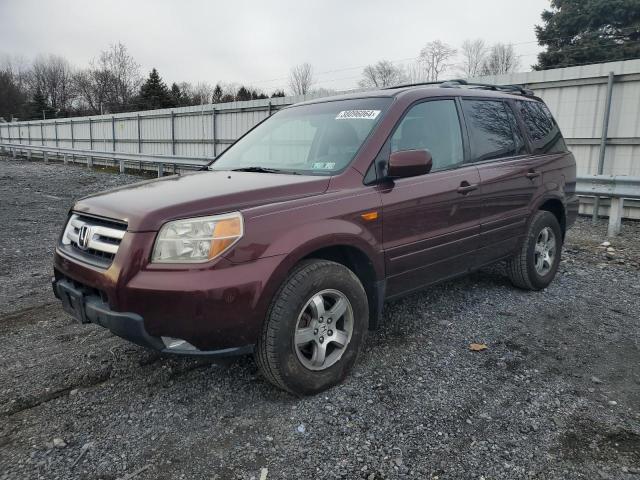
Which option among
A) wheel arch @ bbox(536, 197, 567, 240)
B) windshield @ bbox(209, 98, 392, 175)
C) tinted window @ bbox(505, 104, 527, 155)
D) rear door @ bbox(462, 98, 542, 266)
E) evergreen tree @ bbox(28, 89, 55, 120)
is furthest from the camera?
evergreen tree @ bbox(28, 89, 55, 120)

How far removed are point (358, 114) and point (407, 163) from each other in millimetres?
689

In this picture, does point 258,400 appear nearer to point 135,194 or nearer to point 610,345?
point 135,194

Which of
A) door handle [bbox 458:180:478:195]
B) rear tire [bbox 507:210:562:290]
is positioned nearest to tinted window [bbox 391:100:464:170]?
door handle [bbox 458:180:478:195]

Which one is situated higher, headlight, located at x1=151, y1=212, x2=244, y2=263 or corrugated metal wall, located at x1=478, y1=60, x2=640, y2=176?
corrugated metal wall, located at x1=478, y1=60, x2=640, y2=176

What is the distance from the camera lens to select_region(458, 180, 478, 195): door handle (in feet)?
12.3

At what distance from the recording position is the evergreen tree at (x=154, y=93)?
56.1m

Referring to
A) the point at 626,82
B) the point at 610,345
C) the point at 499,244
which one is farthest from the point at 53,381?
the point at 626,82

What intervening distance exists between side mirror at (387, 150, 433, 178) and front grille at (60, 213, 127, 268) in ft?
5.41

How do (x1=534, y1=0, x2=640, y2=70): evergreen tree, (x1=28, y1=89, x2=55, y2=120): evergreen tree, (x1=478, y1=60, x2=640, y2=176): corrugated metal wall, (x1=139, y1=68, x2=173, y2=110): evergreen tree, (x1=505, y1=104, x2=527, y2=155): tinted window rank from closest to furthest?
(x1=505, y1=104, x2=527, y2=155): tinted window
(x1=478, y1=60, x2=640, y2=176): corrugated metal wall
(x1=534, y1=0, x2=640, y2=70): evergreen tree
(x1=139, y1=68, x2=173, y2=110): evergreen tree
(x1=28, y1=89, x2=55, y2=120): evergreen tree

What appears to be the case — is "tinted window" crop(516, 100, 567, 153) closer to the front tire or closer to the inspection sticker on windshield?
the inspection sticker on windshield

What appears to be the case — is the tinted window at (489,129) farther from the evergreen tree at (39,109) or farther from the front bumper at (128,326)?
the evergreen tree at (39,109)

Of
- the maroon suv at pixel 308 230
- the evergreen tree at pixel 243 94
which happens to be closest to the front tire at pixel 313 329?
the maroon suv at pixel 308 230

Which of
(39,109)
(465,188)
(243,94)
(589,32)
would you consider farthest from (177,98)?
(465,188)

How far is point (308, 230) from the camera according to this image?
A: 279 centimetres
